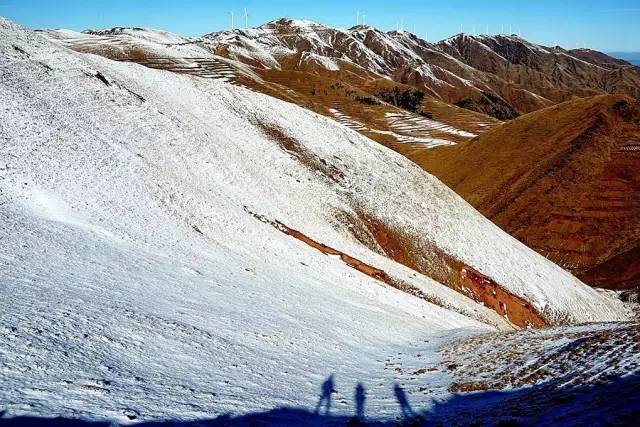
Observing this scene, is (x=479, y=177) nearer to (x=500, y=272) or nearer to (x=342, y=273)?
(x=500, y=272)

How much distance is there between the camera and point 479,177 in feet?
300

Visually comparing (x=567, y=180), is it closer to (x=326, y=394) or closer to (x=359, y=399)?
(x=359, y=399)

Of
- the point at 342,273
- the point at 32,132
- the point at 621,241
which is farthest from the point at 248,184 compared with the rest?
the point at 621,241

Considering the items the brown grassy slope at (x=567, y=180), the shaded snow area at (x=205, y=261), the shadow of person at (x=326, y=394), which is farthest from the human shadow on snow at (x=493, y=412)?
the brown grassy slope at (x=567, y=180)

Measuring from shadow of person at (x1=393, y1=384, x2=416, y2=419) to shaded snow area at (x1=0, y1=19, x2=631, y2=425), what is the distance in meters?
0.07

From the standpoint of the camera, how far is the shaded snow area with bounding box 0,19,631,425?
34.1ft

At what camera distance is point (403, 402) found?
1145cm

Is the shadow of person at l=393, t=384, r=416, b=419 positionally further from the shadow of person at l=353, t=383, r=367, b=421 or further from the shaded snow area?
the shadow of person at l=353, t=383, r=367, b=421

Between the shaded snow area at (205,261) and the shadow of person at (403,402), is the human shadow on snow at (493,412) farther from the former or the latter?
the shaded snow area at (205,261)

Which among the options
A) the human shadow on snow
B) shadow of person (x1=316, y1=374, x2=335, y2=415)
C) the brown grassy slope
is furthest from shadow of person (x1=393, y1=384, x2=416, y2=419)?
the brown grassy slope

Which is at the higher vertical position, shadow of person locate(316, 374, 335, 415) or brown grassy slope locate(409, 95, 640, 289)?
brown grassy slope locate(409, 95, 640, 289)

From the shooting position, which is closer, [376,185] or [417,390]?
[417,390]

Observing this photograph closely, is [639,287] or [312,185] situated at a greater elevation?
[312,185]

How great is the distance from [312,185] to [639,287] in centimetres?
3989
